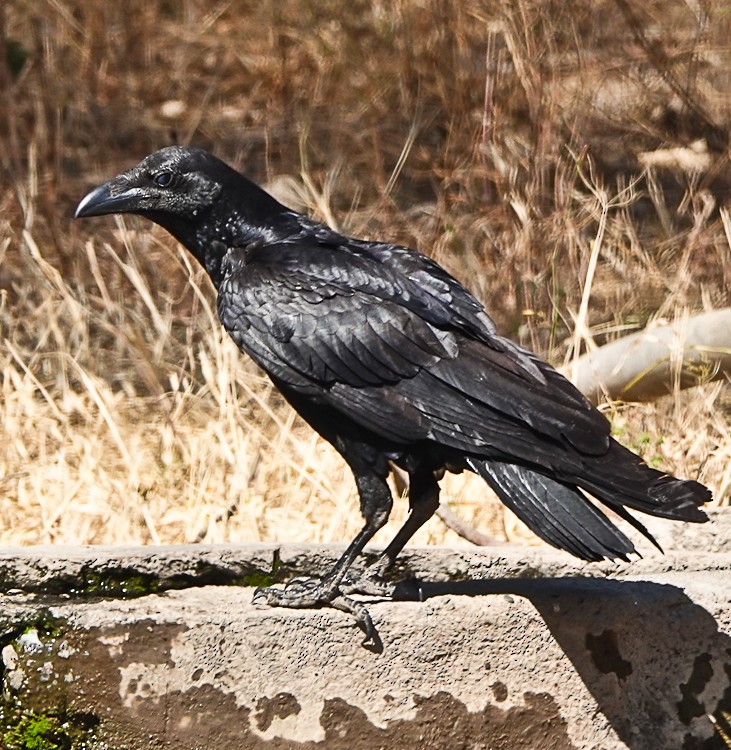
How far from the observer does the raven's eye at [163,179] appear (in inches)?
165

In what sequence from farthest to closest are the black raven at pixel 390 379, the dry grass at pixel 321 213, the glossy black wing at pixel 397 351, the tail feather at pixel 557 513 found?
the dry grass at pixel 321 213
the glossy black wing at pixel 397 351
the black raven at pixel 390 379
the tail feather at pixel 557 513

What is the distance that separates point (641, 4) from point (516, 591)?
5.50m

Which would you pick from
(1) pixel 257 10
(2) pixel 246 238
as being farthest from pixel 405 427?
→ (1) pixel 257 10

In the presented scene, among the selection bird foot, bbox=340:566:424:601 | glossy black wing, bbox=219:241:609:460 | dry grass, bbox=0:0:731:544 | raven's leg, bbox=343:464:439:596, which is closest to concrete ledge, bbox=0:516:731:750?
bird foot, bbox=340:566:424:601

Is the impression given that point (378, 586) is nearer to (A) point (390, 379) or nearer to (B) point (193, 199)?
(A) point (390, 379)

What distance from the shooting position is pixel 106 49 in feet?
32.4

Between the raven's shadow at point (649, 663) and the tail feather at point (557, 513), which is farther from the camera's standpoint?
the raven's shadow at point (649, 663)

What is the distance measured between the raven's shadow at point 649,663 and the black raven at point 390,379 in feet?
0.85

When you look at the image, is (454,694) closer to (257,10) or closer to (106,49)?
(106,49)

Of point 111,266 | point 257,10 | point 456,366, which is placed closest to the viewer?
point 456,366

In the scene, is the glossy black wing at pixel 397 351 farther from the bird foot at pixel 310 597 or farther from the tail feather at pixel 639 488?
the bird foot at pixel 310 597

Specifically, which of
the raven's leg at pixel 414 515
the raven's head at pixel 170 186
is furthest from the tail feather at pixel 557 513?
the raven's head at pixel 170 186

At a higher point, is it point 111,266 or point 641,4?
point 641,4

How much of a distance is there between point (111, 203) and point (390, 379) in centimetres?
113
